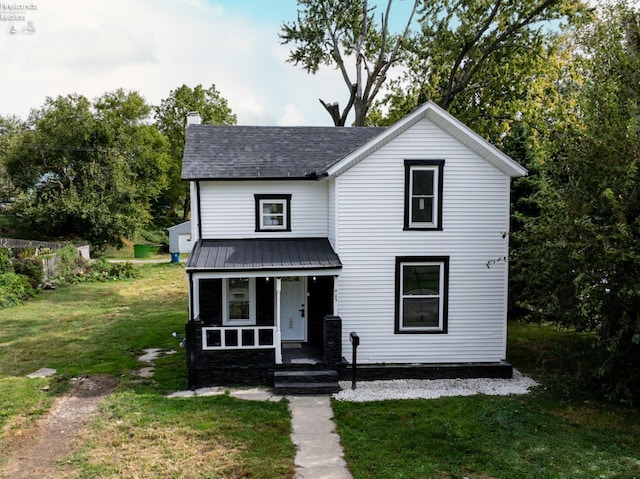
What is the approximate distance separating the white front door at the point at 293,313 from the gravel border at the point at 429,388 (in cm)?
221

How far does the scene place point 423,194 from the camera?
12.2m

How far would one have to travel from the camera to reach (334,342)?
1166cm

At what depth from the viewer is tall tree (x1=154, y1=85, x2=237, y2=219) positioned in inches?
2094

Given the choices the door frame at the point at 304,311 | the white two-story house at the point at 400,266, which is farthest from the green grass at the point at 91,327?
the door frame at the point at 304,311

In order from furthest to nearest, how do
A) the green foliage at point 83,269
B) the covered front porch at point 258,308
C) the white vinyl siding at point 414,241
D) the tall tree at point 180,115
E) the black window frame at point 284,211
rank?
the tall tree at point 180,115 < the green foliage at point 83,269 < the black window frame at point 284,211 < the white vinyl siding at point 414,241 < the covered front porch at point 258,308

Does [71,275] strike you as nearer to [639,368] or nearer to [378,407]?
[378,407]

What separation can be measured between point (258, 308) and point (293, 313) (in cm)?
102

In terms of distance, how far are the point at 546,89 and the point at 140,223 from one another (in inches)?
1198

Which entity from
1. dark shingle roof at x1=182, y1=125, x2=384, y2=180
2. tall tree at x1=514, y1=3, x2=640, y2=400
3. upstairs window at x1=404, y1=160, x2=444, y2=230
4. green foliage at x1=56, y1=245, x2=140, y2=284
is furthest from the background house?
tall tree at x1=514, y1=3, x2=640, y2=400

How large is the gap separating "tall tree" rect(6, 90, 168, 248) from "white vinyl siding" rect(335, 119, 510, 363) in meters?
29.3

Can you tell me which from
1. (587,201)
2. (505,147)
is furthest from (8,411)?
(505,147)

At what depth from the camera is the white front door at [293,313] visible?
1330cm

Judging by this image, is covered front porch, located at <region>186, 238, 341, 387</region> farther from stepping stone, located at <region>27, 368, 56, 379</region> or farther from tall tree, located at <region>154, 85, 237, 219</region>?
tall tree, located at <region>154, 85, 237, 219</region>

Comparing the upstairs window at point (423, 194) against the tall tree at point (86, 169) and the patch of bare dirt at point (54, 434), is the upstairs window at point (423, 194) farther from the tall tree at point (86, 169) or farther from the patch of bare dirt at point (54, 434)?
the tall tree at point (86, 169)
